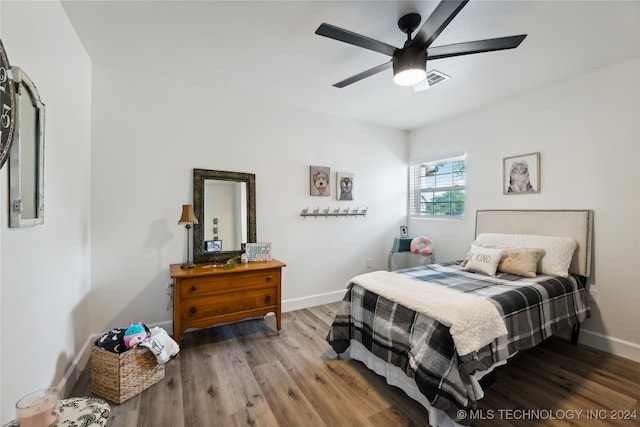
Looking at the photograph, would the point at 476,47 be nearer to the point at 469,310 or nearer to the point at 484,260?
the point at 469,310

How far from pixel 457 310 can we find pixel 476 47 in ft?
5.14

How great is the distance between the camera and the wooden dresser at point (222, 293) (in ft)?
7.45

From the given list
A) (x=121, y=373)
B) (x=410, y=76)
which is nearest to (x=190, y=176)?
(x=121, y=373)

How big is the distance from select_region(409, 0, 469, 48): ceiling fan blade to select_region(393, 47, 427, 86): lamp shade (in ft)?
0.14

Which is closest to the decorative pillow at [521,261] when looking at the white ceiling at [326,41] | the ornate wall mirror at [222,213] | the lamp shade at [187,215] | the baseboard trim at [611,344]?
the baseboard trim at [611,344]

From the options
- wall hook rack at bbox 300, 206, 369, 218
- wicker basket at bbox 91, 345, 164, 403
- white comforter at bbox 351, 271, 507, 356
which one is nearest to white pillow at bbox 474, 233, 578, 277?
white comforter at bbox 351, 271, 507, 356

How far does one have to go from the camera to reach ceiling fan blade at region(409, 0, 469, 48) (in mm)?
1280

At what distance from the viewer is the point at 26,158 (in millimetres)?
1248

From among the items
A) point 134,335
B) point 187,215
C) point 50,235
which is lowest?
point 134,335

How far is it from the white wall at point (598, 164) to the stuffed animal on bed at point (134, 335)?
370cm

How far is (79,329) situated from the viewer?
2.04 meters

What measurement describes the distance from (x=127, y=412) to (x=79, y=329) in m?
0.84

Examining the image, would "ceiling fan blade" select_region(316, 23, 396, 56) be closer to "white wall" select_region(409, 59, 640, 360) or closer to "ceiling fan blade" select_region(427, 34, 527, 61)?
"ceiling fan blade" select_region(427, 34, 527, 61)

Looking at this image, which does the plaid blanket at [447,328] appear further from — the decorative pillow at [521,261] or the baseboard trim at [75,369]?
the baseboard trim at [75,369]
